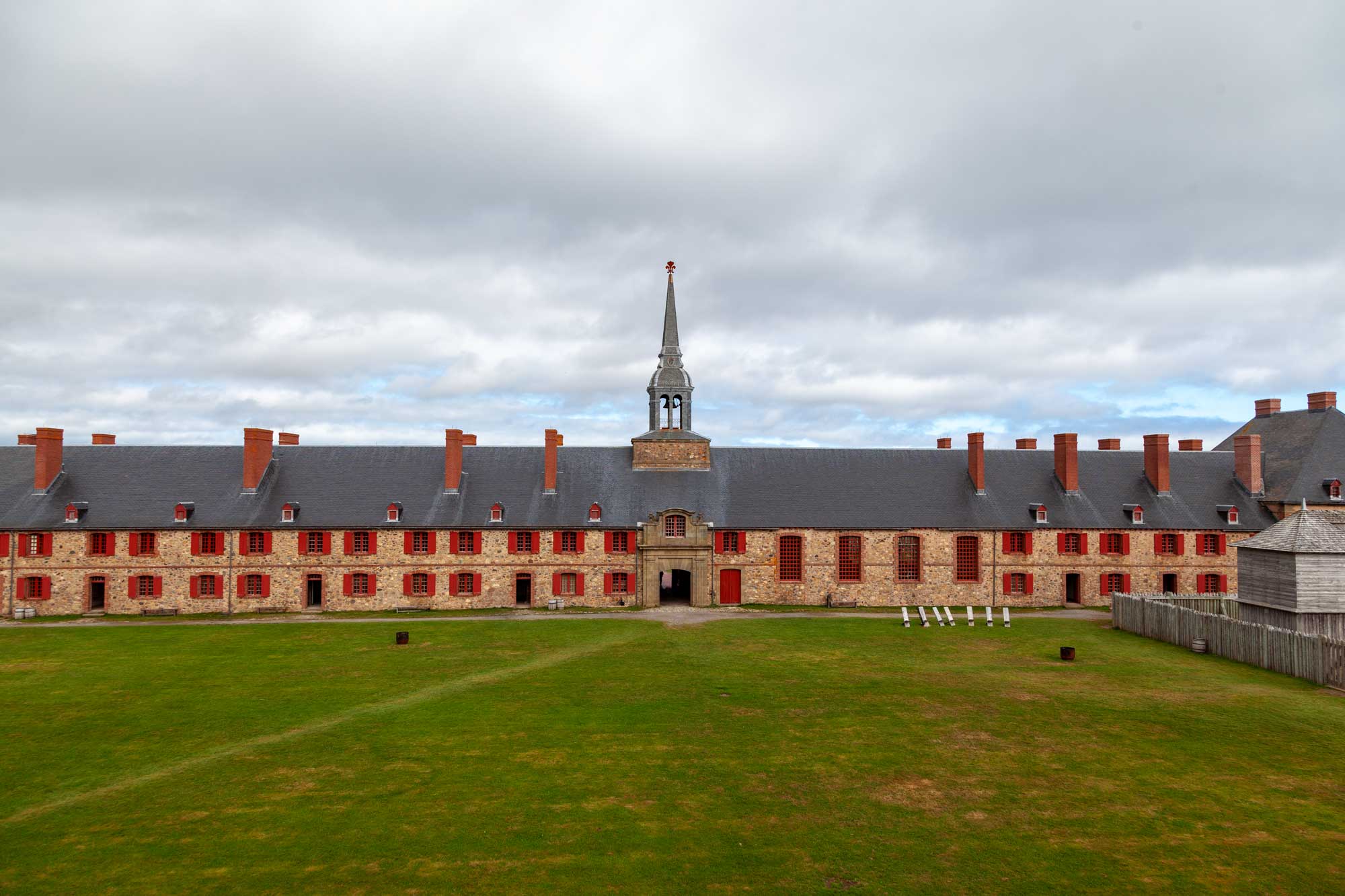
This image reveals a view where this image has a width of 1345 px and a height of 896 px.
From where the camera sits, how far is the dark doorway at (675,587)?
43.8 metres

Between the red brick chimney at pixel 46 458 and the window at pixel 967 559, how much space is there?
51.8m

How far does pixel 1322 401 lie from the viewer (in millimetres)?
46281

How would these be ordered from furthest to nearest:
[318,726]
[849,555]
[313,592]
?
[849,555]
[313,592]
[318,726]

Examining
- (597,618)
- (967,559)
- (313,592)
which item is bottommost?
(597,618)

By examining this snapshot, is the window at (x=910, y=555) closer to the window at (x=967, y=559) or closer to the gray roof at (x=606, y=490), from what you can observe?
the gray roof at (x=606, y=490)

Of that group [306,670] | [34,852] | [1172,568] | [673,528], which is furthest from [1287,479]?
[34,852]

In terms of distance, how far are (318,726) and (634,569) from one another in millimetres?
23726

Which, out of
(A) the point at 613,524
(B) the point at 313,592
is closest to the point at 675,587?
(A) the point at 613,524

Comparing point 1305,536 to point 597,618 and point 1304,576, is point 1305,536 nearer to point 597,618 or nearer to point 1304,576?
point 1304,576

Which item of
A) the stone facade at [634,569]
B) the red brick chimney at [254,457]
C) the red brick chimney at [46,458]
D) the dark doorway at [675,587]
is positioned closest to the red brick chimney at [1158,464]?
the stone facade at [634,569]

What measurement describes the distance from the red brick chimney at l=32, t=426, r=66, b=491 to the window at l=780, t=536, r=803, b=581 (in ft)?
137

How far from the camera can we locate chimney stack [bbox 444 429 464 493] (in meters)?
43.9

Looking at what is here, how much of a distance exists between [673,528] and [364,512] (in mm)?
17707

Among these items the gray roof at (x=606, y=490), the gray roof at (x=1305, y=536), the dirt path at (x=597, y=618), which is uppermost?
the gray roof at (x=606, y=490)
